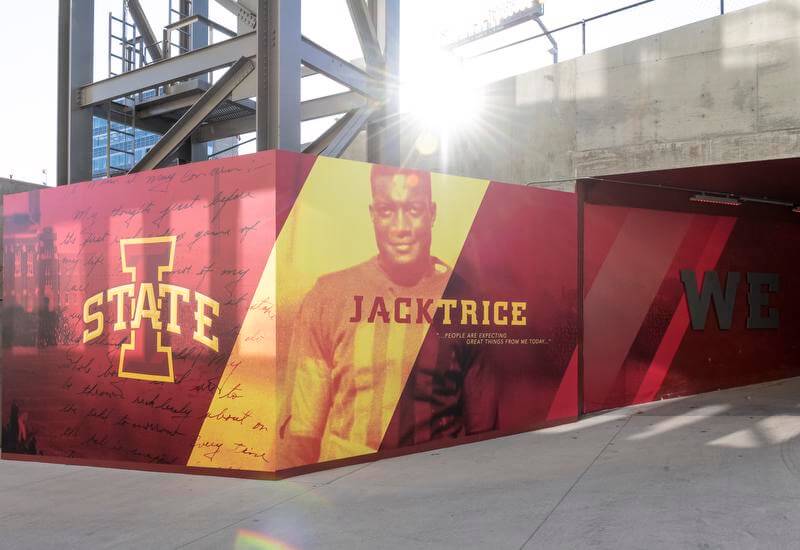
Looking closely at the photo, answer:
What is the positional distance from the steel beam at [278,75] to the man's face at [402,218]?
117 cm

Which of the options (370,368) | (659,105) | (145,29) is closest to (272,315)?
(370,368)

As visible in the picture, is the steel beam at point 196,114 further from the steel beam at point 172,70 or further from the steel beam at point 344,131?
the steel beam at point 344,131

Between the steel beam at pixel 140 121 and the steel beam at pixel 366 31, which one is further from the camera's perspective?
the steel beam at pixel 140 121

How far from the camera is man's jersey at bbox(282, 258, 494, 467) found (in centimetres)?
734

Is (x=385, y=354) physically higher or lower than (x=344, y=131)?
lower

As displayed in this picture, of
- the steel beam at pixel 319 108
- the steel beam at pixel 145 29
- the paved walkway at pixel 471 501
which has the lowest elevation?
the paved walkway at pixel 471 501

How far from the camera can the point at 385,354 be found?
26.0ft

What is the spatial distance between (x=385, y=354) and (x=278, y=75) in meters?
3.49

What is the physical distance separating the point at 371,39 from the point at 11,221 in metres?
5.73

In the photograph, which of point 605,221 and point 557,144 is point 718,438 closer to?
point 605,221

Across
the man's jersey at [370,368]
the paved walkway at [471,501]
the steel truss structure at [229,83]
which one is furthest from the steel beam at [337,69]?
the paved walkway at [471,501]

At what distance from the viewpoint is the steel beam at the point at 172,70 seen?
841 centimetres

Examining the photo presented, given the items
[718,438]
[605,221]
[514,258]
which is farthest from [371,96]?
[718,438]

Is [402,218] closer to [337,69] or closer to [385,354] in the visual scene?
[385,354]
